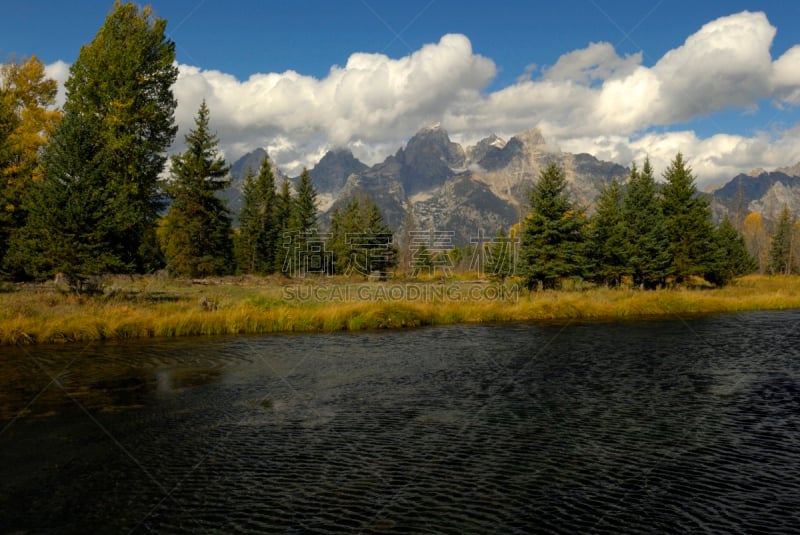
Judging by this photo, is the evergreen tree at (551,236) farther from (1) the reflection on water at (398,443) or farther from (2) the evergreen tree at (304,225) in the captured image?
(2) the evergreen tree at (304,225)

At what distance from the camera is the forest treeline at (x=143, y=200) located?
25.1 meters

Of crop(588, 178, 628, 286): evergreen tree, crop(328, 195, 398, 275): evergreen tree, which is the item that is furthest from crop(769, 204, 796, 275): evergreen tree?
crop(328, 195, 398, 275): evergreen tree

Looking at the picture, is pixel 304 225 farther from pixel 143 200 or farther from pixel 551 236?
pixel 551 236

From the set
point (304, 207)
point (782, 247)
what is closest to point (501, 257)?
point (304, 207)

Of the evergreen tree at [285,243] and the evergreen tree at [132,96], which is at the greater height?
the evergreen tree at [132,96]

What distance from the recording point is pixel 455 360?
17.8 m

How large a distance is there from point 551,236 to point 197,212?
106 ft

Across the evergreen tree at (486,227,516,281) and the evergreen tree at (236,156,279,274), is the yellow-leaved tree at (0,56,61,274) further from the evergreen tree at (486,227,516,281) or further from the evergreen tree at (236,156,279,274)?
the evergreen tree at (486,227,516,281)

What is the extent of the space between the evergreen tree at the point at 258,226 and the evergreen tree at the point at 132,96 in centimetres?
Answer: 3037

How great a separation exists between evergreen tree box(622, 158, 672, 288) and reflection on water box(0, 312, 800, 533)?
24104mm

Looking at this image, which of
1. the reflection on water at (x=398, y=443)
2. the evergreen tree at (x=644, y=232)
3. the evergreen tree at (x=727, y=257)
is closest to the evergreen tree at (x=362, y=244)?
the evergreen tree at (x=644, y=232)

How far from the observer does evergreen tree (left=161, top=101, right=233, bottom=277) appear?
47.9 m

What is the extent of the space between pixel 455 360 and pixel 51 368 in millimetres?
12815

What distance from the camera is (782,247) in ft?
316
